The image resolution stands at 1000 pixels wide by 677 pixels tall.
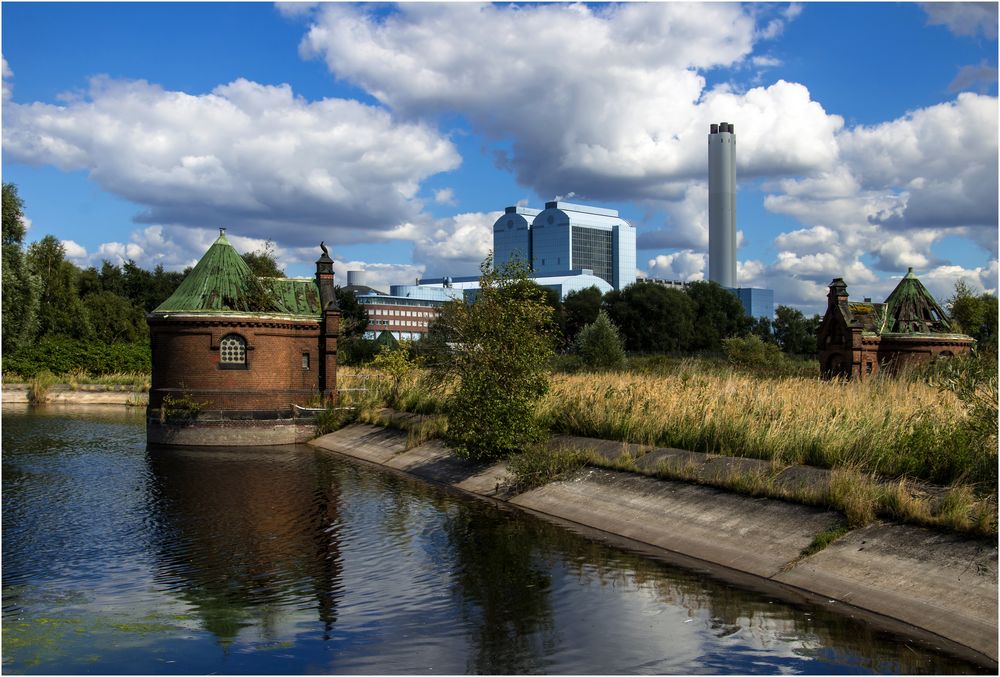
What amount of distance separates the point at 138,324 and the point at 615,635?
278ft

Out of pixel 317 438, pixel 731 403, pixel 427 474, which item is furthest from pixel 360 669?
pixel 317 438

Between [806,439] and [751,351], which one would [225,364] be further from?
[751,351]

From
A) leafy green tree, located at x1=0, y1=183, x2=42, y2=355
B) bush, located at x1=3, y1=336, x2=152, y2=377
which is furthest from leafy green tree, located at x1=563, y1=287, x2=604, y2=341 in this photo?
leafy green tree, located at x1=0, y1=183, x2=42, y2=355

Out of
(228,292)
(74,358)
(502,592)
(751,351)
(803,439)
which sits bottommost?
(502,592)

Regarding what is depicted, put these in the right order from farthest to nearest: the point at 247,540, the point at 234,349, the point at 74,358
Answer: the point at 74,358 < the point at 234,349 < the point at 247,540

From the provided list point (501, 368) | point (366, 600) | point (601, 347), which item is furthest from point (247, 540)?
point (601, 347)

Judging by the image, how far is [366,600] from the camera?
13.5 metres

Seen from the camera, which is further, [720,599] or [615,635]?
[720,599]

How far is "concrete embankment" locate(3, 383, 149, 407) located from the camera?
57.8 m

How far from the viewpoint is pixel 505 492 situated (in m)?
22.8

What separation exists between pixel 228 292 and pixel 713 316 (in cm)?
8942

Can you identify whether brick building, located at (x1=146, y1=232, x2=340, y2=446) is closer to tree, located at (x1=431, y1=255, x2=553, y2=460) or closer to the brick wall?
the brick wall

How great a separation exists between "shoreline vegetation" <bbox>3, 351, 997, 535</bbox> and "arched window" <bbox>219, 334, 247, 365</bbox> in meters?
10.6

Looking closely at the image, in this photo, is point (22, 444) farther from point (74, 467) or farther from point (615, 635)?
point (615, 635)
